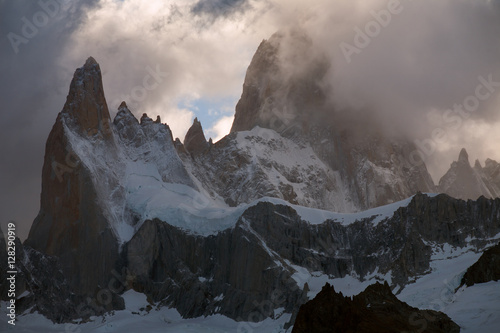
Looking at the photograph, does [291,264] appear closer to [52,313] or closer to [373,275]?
[373,275]

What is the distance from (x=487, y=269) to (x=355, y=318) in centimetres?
3703

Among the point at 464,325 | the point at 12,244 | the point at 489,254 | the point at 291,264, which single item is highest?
the point at 12,244

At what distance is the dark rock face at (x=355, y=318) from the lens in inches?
3381

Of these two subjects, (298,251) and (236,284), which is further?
(298,251)

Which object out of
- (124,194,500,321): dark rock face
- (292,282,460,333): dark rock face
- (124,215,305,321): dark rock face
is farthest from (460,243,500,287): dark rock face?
(124,215,305,321): dark rock face

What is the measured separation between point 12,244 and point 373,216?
86.1m

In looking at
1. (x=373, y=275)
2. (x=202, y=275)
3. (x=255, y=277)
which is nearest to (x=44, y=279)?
(x=202, y=275)

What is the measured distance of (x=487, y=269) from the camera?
380 ft

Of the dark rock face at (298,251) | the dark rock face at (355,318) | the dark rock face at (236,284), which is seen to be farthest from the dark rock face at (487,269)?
the dark rock face at (236,284)

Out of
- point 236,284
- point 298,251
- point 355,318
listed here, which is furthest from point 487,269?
point 236,284

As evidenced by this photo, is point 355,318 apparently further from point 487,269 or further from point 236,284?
point 236,284

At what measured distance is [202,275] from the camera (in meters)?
199

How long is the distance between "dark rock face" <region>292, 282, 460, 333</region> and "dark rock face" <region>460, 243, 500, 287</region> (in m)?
19.1

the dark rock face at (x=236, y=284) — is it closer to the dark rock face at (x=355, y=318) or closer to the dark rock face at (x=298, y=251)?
the dark rock face at (x=298, y=251)
